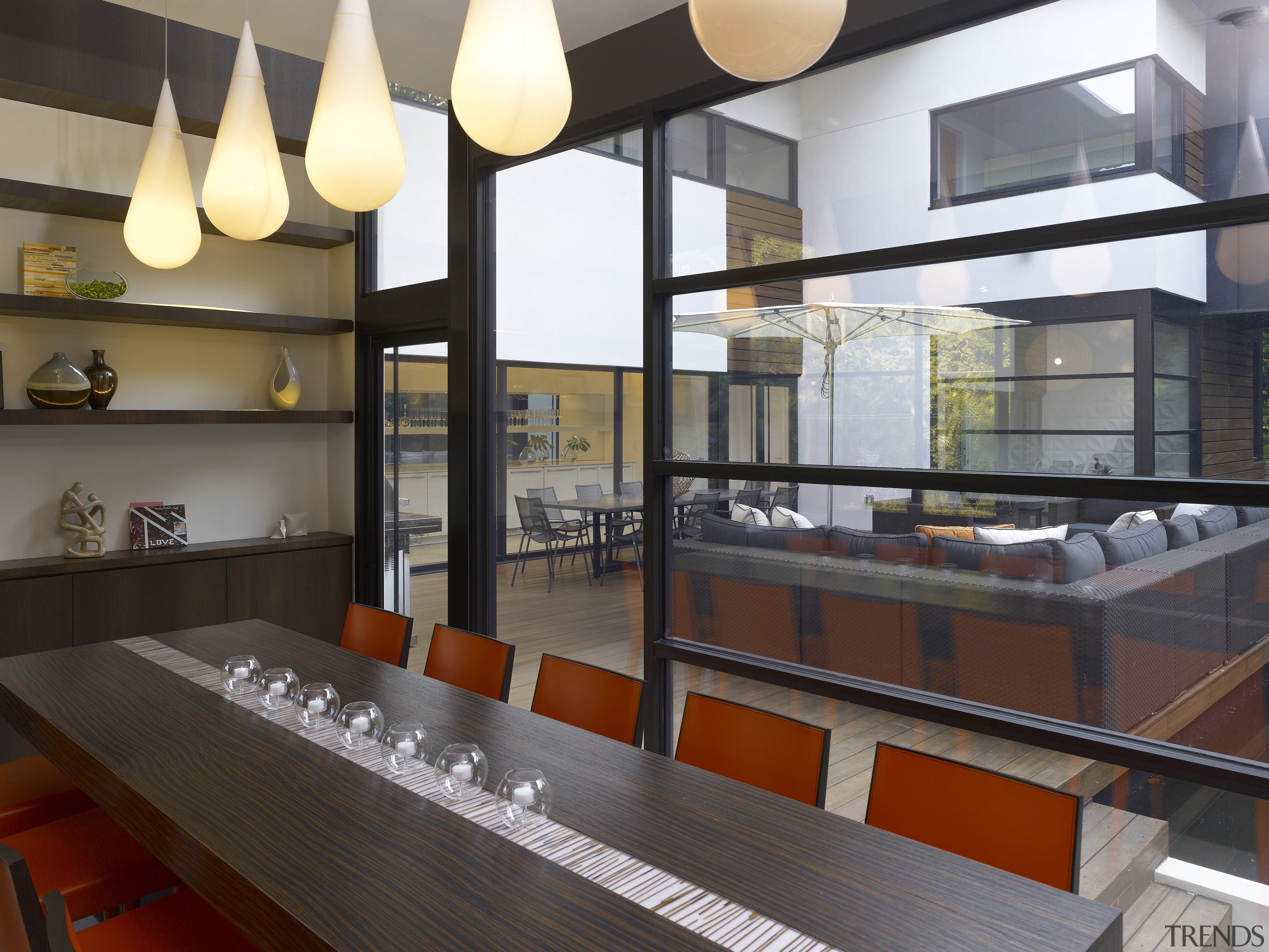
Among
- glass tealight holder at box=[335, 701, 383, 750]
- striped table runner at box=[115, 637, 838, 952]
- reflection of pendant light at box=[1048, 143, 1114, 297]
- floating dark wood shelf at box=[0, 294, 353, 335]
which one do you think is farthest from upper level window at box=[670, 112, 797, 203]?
floating dark wood shelf at box=[0, 294, 353, 335]

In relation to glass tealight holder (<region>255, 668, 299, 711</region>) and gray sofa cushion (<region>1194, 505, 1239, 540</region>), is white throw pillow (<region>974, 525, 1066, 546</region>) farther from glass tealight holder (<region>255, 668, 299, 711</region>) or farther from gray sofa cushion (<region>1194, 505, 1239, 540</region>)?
glass tealight holder (<region>255, 668, 299, 711</region>)

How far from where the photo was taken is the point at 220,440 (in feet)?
16.7

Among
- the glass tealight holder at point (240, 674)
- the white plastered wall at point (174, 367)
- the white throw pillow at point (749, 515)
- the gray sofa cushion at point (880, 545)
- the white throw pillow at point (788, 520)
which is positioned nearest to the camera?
the glass tealight holder at point (240, 674)

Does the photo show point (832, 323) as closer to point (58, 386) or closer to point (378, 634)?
point (378, 634)

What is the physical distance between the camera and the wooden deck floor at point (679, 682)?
266 centimetres

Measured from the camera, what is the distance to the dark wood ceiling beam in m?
3.76

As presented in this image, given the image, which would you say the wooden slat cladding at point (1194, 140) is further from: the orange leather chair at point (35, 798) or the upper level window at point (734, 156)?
the orange leather chair at point (35, 798)

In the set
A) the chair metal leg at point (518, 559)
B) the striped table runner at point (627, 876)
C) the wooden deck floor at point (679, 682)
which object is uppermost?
the chair metal leg at point (518, 559)

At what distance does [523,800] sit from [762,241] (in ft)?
7.51

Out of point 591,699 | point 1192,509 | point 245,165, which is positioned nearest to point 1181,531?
point 1192,509

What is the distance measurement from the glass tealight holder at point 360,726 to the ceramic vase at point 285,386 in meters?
3.38

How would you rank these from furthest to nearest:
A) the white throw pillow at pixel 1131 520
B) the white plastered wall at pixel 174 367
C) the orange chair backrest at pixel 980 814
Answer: the white plastered wall at pixel 174 367
the white throw pillow at pixel 1131 520
the orange chair backrest at pixel 980 814

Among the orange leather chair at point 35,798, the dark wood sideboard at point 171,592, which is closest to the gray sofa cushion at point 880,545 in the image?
the orange leather chair at point 35,798

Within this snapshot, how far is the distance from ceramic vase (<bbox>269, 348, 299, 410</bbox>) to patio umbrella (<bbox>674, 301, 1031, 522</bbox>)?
267cm
